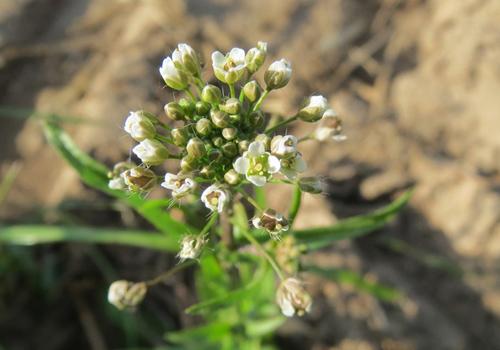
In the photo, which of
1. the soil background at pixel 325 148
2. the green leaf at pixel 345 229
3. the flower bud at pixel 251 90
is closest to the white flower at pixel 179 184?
the flower bud at pixel 251 90

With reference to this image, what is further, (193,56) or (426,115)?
(426,115)

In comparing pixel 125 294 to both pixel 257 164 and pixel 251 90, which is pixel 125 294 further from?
pixel 251 90

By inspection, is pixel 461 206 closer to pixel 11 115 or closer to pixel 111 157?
pixel 111 157

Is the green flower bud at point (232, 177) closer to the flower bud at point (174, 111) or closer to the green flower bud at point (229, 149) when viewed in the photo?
the green flower bud at point (229, 149)

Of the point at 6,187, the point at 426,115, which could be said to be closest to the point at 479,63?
the point at 426,115

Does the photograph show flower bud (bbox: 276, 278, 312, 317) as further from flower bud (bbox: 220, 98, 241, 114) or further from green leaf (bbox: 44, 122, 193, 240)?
flower bud (bbox: 220, 98, 241, 114)
